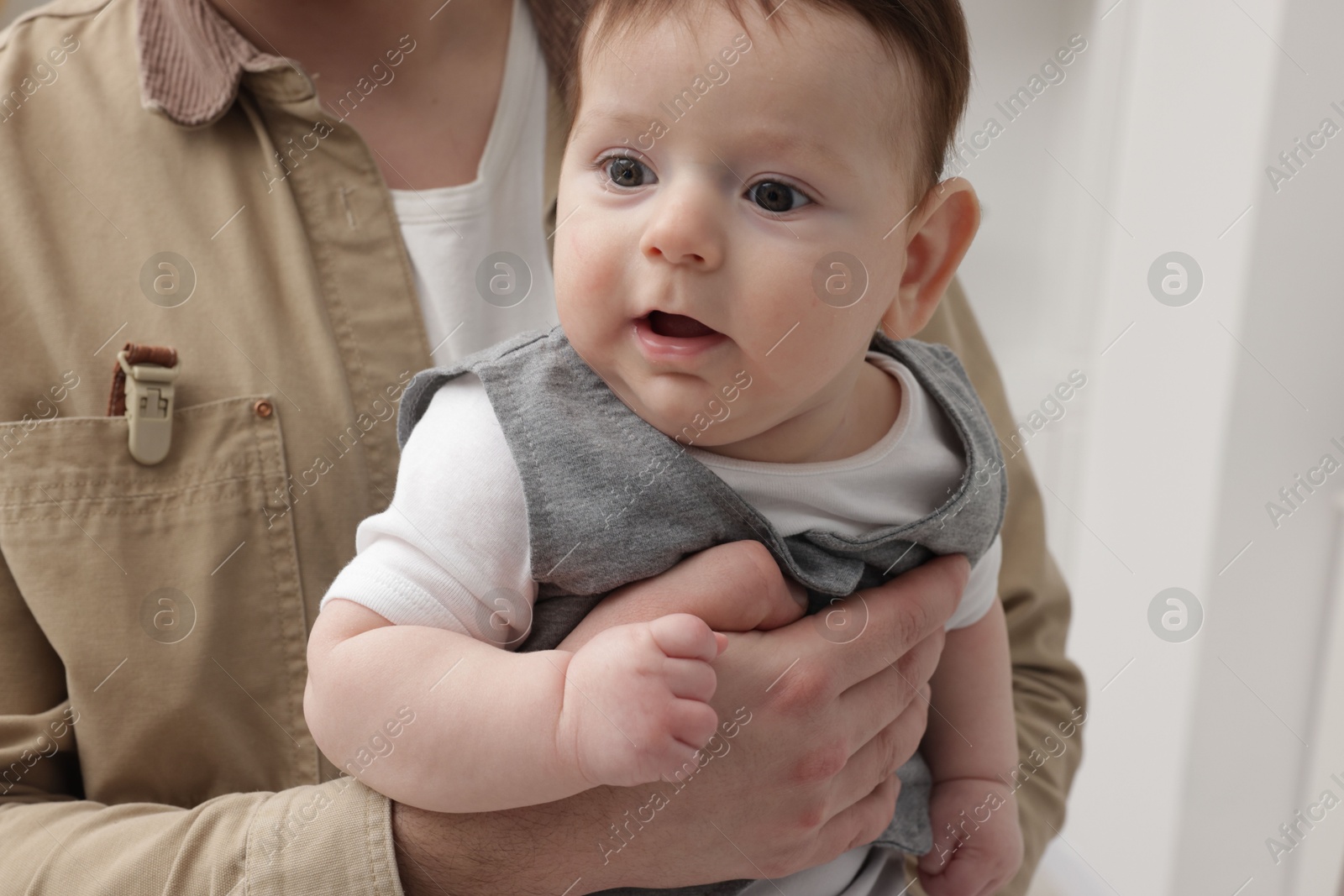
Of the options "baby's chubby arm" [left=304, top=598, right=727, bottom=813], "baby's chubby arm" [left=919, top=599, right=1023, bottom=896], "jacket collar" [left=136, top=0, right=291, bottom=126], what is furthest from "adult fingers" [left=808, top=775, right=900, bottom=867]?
"jacket collar" [left=136, top=0, right=291, bottom=126]

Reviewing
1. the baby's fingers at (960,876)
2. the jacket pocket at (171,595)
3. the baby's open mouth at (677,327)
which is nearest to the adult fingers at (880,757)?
the baby's fingers at (960,876)

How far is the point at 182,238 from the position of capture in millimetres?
857

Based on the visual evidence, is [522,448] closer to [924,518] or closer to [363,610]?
[363,610]

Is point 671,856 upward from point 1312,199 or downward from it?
downward

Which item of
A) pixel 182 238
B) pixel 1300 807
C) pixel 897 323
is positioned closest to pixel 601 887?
pixel 897 323

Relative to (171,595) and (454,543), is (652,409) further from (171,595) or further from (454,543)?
(171,595)

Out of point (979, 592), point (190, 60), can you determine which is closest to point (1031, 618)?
point (979, 592)

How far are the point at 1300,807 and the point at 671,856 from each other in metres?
1.31

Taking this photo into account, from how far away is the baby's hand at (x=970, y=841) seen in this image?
870 millimetres

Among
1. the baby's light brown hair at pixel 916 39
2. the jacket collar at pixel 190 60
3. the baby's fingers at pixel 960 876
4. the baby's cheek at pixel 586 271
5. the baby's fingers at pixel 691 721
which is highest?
the jacket collar at pixel 190 60

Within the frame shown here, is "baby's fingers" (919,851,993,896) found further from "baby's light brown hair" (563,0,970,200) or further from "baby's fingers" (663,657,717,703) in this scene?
"baby's light brown hair" (563,0,970,200)

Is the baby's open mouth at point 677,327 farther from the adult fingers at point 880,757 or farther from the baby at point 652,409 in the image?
the adult fingers at point 880,757

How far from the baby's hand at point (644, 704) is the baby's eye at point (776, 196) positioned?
0.26 m

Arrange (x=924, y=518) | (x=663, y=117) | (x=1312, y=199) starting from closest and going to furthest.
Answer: (x=663, y=117), (x=924, y=518), (x=1312, y=199)
